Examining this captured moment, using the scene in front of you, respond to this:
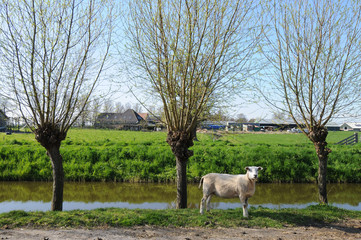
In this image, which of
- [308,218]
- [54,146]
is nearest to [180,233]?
[308,218]

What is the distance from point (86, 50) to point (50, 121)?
221 cm

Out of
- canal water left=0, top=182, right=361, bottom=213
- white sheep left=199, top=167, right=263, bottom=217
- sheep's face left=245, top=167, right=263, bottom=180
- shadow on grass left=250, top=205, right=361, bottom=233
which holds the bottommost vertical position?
canal water left=0, top=182, right=361, bottom=213

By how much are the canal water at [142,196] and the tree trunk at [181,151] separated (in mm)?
3109

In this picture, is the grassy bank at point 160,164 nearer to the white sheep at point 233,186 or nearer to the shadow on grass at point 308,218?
the shadow on grass at point 308,218

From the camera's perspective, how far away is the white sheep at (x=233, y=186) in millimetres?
7445

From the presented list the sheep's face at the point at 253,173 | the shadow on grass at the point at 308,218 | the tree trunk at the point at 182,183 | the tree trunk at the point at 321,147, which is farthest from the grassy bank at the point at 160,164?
the sheep's face at the point at 253,173

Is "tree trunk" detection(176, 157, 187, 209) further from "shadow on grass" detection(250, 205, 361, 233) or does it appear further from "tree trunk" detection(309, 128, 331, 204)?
"tree trunk" detection(309, 128, 331, 204)

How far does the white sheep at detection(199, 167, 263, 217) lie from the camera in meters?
7.45

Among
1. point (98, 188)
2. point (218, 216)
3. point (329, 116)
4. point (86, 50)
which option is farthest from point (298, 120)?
point (98, 188)

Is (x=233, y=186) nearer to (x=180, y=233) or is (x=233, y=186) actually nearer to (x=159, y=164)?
(x=180, y=233)

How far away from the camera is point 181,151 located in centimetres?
896

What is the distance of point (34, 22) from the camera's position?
314 inches

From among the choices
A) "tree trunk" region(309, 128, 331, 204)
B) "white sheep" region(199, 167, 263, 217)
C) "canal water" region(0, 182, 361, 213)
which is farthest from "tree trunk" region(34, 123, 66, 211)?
"tree trunk" region(309, 128, 331, 204)

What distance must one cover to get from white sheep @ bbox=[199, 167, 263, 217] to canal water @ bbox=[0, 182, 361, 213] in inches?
174
